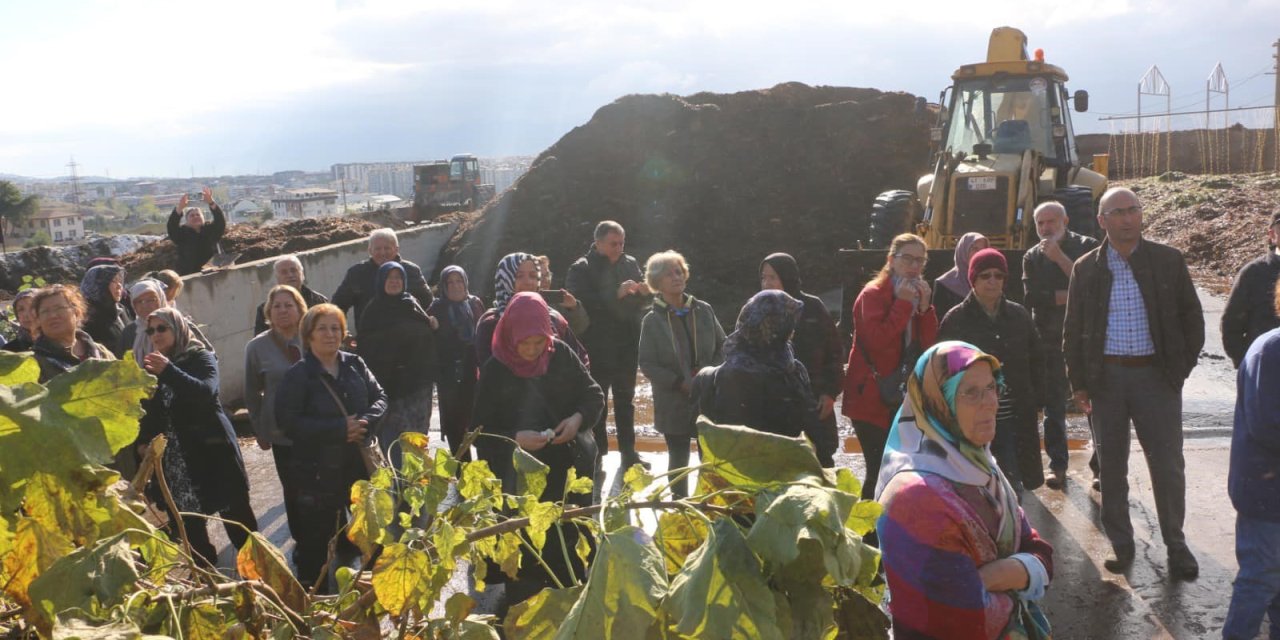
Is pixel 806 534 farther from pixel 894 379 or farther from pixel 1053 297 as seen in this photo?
pixel 1053 297

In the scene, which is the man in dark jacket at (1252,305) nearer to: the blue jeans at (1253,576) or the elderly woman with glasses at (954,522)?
the blue jeans at (1253,576)

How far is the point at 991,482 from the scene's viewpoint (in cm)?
288

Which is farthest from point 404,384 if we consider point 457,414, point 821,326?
point 821,326

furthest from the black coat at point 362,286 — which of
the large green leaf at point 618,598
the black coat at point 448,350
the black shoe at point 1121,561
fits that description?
the large green leaf at point 618,598

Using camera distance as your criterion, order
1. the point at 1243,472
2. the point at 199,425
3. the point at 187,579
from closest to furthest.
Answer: the point at 187,579 < the point at 1243,472 < the point at 199,425

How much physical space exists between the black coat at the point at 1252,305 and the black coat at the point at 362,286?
5177 millimetres

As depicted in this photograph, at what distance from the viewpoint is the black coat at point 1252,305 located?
5375mm

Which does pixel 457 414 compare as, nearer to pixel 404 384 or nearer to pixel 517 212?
pixel 404 384

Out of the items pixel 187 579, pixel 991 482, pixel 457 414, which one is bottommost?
pixel 457 414

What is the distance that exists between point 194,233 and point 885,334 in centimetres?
872

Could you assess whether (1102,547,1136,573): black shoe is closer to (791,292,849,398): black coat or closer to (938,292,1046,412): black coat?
(938,292,1046,412): black coat

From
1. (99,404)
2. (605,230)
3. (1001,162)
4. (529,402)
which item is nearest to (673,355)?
(529,402)

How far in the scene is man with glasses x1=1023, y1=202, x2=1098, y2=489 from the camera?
6.64 meters

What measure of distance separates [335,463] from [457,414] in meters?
2.10
